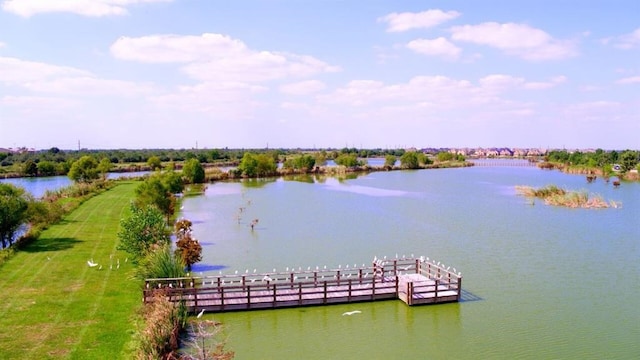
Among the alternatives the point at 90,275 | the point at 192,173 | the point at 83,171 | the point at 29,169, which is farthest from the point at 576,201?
the point at 29,169

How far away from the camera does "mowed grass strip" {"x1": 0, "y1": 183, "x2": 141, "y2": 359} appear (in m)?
17.2

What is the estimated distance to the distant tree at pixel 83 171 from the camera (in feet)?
248

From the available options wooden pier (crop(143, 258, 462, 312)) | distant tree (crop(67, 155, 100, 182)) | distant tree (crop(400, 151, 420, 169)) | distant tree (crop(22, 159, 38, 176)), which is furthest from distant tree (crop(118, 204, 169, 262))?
distant tree (crop(400, 151, 420, 169))

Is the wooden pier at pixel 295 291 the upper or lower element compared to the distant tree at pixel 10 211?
lower

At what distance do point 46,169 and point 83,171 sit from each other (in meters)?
36.8

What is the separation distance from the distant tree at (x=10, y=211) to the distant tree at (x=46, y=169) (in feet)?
258

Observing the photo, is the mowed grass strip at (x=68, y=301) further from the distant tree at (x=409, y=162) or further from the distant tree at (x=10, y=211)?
the distant tree at (x=409, y=162)

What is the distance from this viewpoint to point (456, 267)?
1195 inches

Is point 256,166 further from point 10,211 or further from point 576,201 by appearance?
point 10,211

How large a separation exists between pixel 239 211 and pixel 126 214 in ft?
36.1

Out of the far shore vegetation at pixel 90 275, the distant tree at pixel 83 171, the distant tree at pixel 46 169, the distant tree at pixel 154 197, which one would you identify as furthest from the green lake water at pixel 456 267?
the distant tree at pixel 46 169

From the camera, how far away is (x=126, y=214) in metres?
47.5

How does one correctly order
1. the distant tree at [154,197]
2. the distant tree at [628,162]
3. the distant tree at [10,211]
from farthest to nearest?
the distant tree at [628,162]
the distant tree at [154,197]
the distant tree at [10,211]

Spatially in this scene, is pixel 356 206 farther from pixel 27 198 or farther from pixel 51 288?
pixel 51 288
